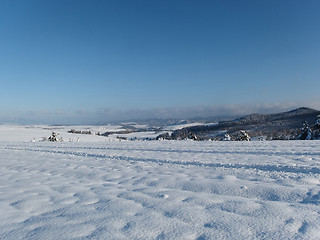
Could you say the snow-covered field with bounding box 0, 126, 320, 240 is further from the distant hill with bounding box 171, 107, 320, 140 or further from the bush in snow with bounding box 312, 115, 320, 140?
the distant hill with bounding box 171, 107, 320, 140

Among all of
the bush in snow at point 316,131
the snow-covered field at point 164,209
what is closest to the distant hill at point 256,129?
the bush in snow at point 316,131

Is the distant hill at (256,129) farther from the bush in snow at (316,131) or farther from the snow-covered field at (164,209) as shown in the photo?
the snow-covered field at (164,209)

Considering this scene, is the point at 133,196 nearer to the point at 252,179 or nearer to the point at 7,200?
the point at 7,200

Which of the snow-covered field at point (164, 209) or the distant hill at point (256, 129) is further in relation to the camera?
the distant hill at point (256, 129)

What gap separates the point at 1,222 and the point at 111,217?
145 cm

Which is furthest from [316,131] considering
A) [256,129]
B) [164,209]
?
[256,129]

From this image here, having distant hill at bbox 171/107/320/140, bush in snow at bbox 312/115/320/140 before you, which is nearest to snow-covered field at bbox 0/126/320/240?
bush in snow at bbox 312/115/320/140

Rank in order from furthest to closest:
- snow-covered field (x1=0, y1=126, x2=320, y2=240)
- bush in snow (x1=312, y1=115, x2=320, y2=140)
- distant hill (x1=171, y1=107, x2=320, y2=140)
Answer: distant hill (x1=171, y1=107, x2=320, y2=140), bush in snow (x1=312, y1=115, x2=320, y2=140), snow-covered field (x1=0, y1=126, x2=320, y2=240)

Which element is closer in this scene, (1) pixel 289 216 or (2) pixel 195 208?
(1) pixel 289 216

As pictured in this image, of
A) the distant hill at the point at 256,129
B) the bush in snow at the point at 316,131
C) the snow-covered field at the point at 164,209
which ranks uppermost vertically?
the snow-covered field at the point at 164,209

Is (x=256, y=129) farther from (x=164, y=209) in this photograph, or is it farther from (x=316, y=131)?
(x=164, y=209)

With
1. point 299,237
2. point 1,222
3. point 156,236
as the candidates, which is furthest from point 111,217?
point 299,237

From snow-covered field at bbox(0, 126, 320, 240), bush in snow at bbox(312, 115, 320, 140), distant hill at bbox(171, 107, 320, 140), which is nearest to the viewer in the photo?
snow-covered field at bbox(0, 126, 320, 240)

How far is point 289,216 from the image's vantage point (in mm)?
2488
